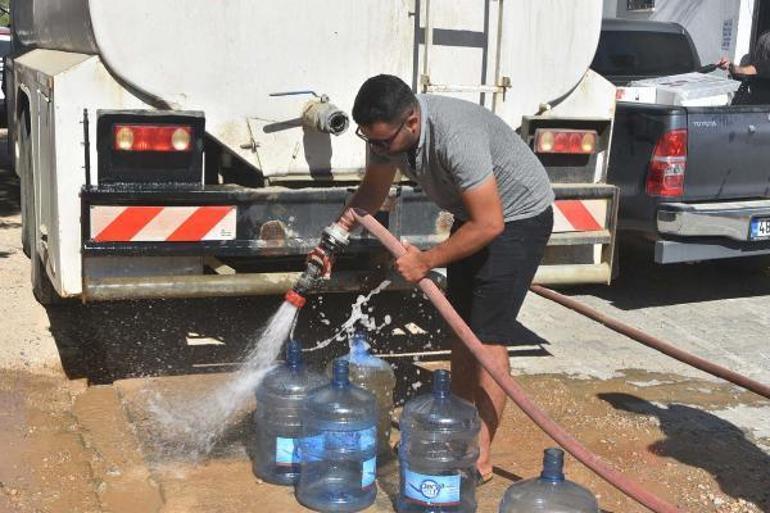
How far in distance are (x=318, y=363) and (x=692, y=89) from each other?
5.14 metres

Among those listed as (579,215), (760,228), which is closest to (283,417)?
(579,215)

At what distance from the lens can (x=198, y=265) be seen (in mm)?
5102

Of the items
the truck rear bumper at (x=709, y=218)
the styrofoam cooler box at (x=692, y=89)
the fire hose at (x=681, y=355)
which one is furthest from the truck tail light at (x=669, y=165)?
the fire hose at (x=681, y=355)

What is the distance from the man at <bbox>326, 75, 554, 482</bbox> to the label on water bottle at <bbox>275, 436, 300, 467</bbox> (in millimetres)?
745

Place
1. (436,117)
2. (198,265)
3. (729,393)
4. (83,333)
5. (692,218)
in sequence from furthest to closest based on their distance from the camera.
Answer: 1. (692,218)
2. (83,333)
3. (729,393)
4. (198,265)
5. (436,117)

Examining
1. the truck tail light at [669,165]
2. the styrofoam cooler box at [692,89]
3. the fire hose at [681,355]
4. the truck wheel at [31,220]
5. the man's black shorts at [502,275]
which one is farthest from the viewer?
the styrofoam cooler box at [692,89]

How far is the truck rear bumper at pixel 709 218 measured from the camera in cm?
727

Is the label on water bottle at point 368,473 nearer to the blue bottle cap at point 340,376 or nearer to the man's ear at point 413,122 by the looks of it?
the blue bottle cap at point 340,376

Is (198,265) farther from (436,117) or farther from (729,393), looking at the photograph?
(729,393)

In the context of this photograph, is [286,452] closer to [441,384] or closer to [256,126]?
[441,384]

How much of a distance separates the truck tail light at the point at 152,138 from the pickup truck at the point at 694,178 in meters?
3.71

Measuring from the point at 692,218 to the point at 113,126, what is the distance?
4.21m

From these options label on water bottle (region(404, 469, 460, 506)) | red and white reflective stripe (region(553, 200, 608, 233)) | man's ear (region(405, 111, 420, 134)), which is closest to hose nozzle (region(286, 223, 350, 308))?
man's ear (region(405, 111, 420, 134))

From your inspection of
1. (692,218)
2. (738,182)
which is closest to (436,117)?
(692,218)
